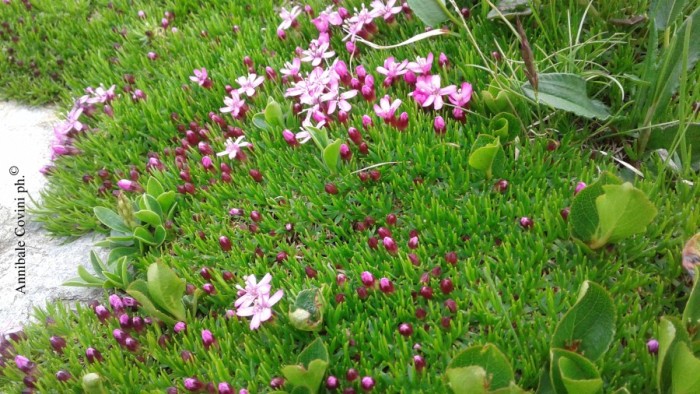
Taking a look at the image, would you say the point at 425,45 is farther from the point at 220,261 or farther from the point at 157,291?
the point at 157,291

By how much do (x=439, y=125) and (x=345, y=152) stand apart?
0.49 metres

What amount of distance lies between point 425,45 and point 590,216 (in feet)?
5.16

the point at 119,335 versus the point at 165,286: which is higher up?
the point at 165,286

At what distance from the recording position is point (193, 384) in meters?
2.63

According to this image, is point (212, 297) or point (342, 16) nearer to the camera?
point (212, 297)

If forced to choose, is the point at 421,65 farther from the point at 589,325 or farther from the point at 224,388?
the point at 224,388

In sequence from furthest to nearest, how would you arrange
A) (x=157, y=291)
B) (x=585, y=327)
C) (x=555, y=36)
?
(x=555, y=36) → (x=157, y=291) → (x=585, y=327)

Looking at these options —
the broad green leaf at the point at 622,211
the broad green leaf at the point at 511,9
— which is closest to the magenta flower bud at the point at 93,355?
the broad green leaf at the point at 622,211

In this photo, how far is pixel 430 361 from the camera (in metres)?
2.53

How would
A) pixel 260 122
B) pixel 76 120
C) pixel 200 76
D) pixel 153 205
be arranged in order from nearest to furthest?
pixel 153 205 < pixel 260 122 < pixel 200 76 < pixel 76 120

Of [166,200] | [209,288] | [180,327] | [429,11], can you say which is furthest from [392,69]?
[180,327]

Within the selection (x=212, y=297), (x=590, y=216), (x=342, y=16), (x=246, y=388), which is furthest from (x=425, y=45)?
(x=246, y=388)

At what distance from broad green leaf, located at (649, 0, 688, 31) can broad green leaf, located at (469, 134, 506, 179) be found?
3.32 ft

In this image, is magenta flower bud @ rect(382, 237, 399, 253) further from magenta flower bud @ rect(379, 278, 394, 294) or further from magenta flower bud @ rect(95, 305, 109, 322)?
magenta flower bud @ rect(95, 305, 109, 322)
